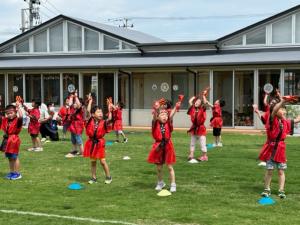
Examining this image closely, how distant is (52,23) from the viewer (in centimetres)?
2808

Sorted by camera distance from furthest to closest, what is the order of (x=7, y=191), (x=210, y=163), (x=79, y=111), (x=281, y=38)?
(x=281, y=38) < (x=79, y=111) < (x=210, y=163) < (x=7, y=191)

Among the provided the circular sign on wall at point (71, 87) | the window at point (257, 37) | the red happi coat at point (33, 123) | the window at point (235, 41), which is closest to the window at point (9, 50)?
the circular sign on wall at point (71, 87)

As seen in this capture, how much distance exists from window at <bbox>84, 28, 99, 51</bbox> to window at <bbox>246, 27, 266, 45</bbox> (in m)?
A: 8.33

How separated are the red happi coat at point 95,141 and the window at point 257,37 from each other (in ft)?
54.1

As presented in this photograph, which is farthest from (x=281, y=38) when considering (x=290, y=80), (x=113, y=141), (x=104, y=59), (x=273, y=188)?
(x=273, y=188)

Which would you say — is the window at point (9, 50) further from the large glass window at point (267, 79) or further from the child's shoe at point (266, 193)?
the child's shoe at point (266, 193)

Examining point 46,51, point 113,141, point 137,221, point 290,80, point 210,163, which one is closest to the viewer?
point 137,221

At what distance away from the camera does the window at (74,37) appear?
27698 millimetres

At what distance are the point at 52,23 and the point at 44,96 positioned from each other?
4.45 metres

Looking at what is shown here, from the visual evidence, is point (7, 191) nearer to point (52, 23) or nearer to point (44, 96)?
point (44, 96)

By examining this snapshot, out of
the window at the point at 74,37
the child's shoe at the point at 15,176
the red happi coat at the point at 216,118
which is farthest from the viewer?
the window at the point at 74,37

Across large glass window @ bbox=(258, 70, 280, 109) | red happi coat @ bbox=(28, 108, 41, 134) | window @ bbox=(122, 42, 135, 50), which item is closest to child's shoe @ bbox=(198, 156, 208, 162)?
red happi coat @ bbox=(28, 108, 41, 134)

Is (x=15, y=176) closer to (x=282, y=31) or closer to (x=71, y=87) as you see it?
(x=71, y=87)

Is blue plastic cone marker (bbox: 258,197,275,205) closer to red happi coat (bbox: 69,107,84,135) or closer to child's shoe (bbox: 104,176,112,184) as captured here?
child's shoe (bbox: 104,176,112,184)
